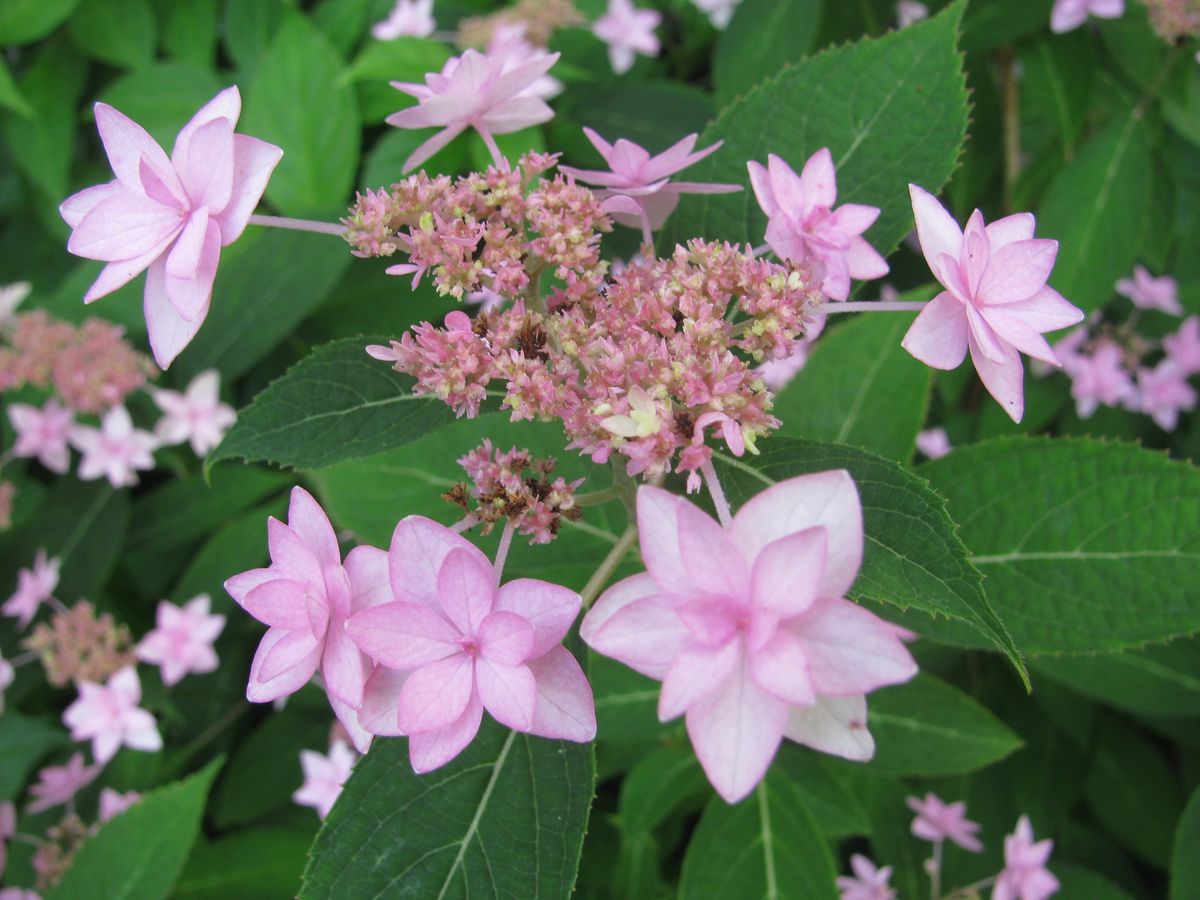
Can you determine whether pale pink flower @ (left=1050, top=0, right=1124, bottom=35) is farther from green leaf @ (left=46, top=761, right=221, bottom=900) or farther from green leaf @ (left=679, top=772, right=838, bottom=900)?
green leaf @ (left=46, top=761, right=221, bottom=900)

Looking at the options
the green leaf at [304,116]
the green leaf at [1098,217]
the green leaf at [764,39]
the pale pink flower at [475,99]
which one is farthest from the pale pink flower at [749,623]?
the green leaf at [304,116]

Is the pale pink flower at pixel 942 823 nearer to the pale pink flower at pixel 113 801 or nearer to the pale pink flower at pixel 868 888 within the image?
the pale pink flower at pixel 868 888

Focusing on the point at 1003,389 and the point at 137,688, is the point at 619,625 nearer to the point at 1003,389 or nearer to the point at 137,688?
the point at 1003,389

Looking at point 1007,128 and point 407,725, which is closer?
point 407,725

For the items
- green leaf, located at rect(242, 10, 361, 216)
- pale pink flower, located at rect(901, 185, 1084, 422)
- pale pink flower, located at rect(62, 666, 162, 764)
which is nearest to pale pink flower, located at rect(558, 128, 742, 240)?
pale pink flower, located at rect(901, 185, 1084, 422)

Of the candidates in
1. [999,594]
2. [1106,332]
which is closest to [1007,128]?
[1106,332]

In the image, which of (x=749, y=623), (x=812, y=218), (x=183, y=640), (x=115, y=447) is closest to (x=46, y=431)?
(x=115, y=447)
